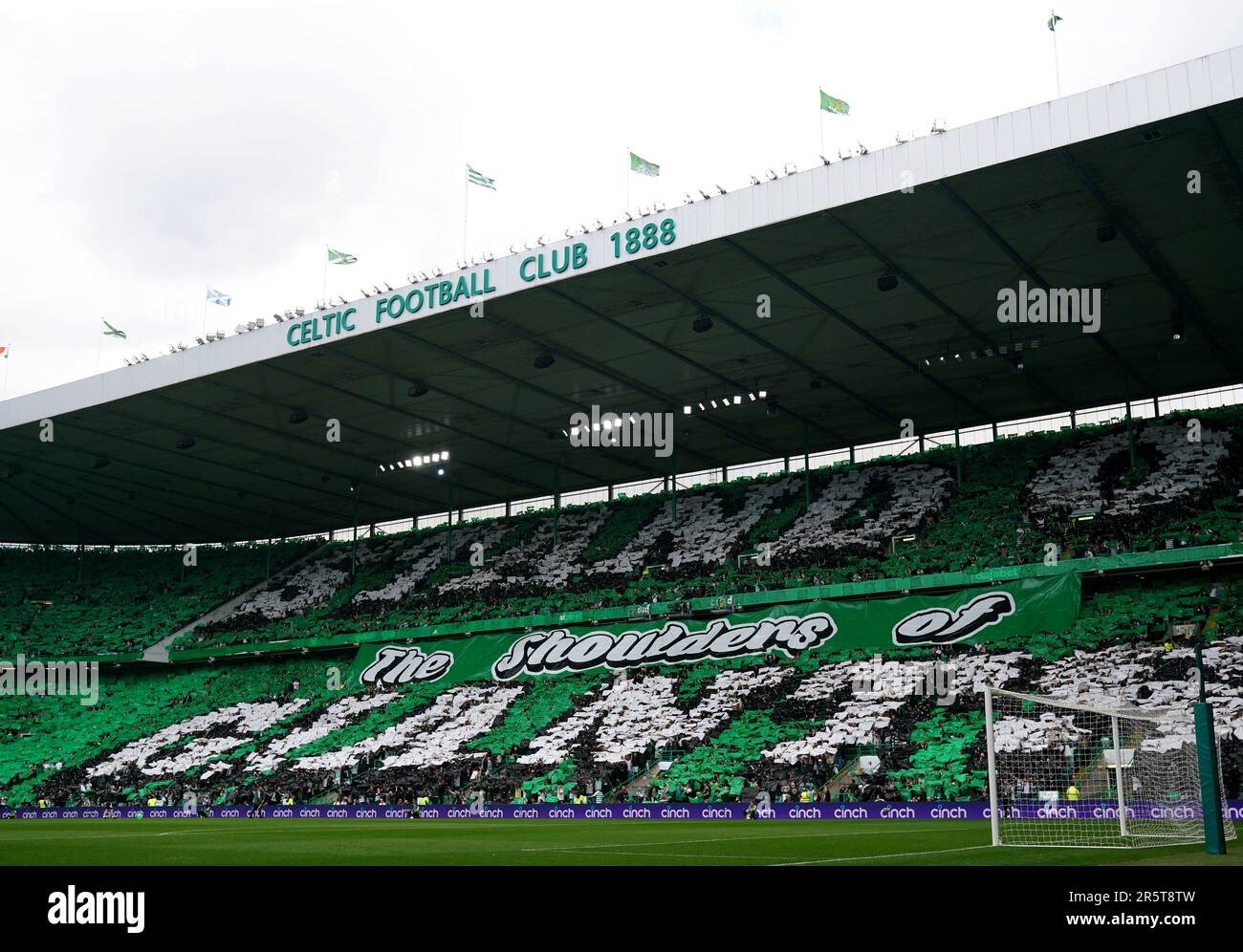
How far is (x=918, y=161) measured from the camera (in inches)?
1023

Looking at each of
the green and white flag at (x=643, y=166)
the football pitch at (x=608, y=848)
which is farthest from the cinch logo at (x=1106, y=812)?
the green and white flag at (x=643, y=166)

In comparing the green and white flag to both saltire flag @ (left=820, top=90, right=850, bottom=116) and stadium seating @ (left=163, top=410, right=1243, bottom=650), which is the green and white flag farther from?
stadium seating @ (left=163, top=410, right=1243, bottom=650)

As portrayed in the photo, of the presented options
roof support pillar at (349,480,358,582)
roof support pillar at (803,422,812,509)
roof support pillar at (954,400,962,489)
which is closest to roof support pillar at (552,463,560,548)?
roof support pillar at (349,480,358,582)

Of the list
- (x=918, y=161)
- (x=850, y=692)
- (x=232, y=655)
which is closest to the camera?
(x=918, y=161)

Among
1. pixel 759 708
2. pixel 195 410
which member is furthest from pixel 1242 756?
pixel 195 410

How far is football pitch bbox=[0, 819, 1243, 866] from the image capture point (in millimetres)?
13211

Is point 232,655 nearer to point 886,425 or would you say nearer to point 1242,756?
point 886,425

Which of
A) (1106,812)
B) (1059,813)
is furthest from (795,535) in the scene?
(1106,812)

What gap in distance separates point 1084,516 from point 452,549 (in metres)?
30.8

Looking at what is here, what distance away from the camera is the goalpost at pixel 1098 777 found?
→ 15.2m

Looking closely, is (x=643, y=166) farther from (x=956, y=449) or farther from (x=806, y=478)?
(x=806, y=478)

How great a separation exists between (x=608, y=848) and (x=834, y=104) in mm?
20213

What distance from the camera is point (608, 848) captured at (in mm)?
16875
